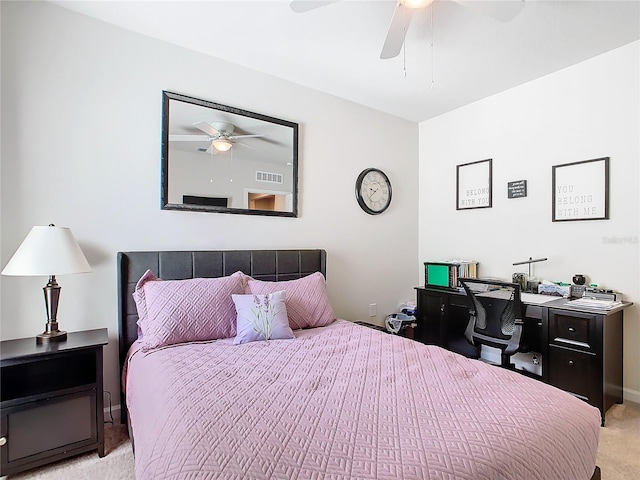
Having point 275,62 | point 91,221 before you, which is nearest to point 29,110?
point 91,221

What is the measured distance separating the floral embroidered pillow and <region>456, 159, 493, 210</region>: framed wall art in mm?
2485

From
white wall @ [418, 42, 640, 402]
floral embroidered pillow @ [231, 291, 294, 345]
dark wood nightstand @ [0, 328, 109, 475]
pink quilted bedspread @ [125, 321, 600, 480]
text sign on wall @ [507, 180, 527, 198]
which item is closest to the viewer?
pink quilted bedspread @ [125, 321, 600, 480]

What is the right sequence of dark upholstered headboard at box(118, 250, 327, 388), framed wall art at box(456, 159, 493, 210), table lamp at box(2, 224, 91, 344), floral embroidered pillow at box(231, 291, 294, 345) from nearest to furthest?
1. table lamp at box(2, 224, 91, 344)
2. floral embroidered pillow at box(231, 291, 294, 345)
3. dark upholstered headboard at box(118, 250, 327, 388)
4. framed wall art at box(456, 159, 493, 210)

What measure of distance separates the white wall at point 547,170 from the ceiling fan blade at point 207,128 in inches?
102

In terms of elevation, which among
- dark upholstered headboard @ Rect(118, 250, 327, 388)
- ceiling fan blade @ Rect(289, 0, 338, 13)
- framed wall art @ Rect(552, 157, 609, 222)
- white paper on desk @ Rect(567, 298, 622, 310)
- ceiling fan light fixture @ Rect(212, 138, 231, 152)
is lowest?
white paper on desk @ Rect(567, 298, 622, 310)

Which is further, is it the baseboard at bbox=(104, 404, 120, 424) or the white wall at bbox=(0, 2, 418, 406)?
the baseboard at bbox=(104, 404, 120, 424)

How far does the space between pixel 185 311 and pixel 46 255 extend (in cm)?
79

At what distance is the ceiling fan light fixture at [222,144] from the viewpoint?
268cm

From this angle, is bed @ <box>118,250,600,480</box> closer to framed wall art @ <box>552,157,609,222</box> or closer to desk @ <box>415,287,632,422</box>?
desk @ <box>415,287,632,422</box>

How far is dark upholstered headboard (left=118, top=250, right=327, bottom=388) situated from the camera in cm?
220

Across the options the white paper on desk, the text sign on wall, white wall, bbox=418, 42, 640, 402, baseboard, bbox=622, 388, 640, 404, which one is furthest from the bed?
the text sign on wall

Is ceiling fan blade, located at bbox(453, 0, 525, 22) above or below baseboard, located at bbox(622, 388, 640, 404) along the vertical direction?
above

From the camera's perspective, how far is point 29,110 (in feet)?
6.60

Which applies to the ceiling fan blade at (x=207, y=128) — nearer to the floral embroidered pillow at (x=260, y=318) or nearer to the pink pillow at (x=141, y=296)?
the pink pillow at (x=141, y=296)
